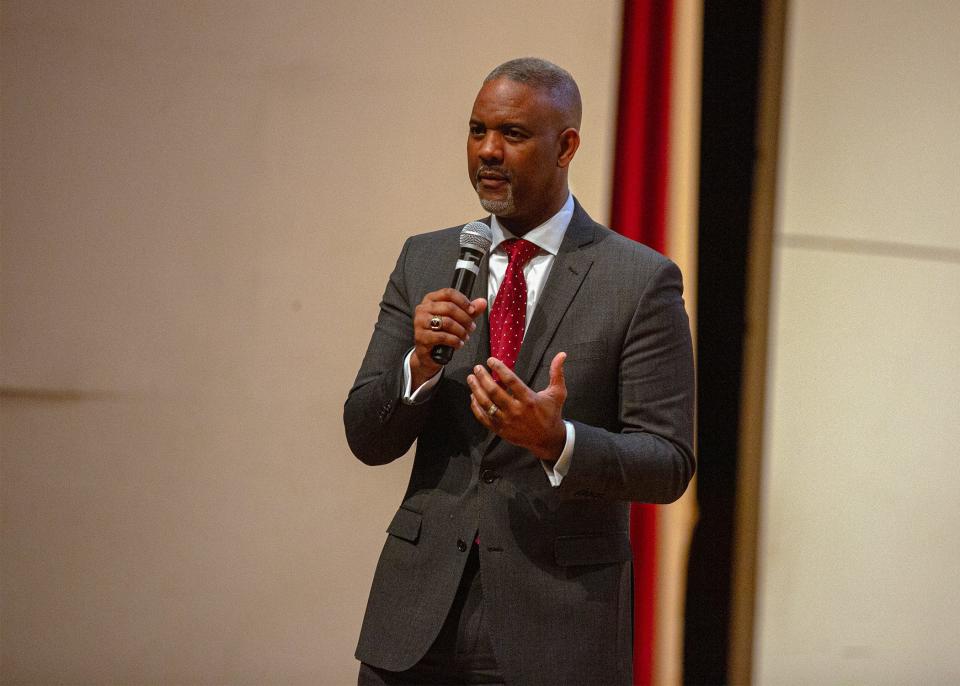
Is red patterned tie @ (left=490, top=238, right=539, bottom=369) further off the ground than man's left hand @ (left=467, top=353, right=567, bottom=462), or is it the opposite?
red patterned tie @ (left=490, top=238, right=539, bottom=369)

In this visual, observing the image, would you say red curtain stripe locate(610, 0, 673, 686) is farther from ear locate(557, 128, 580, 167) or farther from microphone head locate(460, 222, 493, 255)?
microphone head locate(460, 222, 493, 255)

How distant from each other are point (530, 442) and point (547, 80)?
0.72 meters

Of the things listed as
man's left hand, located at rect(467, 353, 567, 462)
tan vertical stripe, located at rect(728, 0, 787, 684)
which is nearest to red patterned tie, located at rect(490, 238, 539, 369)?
man's left hand, located at rect(467, 353, 567, 462)

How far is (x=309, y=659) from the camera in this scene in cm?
303

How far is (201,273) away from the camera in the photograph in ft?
9.70

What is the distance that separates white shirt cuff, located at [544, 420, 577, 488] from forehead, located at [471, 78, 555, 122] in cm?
59

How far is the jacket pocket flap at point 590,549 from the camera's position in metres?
1.67

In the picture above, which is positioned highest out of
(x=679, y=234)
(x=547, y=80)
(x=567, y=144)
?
(x=547, y=80)

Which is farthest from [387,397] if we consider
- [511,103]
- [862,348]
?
[862,348]

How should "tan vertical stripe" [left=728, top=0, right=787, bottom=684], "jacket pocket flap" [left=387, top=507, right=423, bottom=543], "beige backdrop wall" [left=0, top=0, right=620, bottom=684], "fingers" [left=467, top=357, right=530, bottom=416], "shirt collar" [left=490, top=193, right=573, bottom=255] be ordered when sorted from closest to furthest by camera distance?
"fingers" [left=467, top=357, right=530, bottom=416]
"jacket pocket flap" [left=387, top=507, right=423, bottom=543]
"shirt collar" [left=490, top=193, right=573, bottom=255]
"beige backdrop wall" [left=0, top=0, right=620, bottom=684]
"tan vertical stripe" [left=728, top=0, right=787, bottom=684]

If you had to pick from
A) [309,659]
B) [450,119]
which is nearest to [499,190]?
[450,119]

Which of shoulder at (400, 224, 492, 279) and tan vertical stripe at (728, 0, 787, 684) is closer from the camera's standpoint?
shoulder at (400, 224, 492, 279)

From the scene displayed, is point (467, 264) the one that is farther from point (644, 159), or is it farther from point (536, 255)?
point (644, 159)

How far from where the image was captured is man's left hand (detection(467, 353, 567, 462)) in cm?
150
